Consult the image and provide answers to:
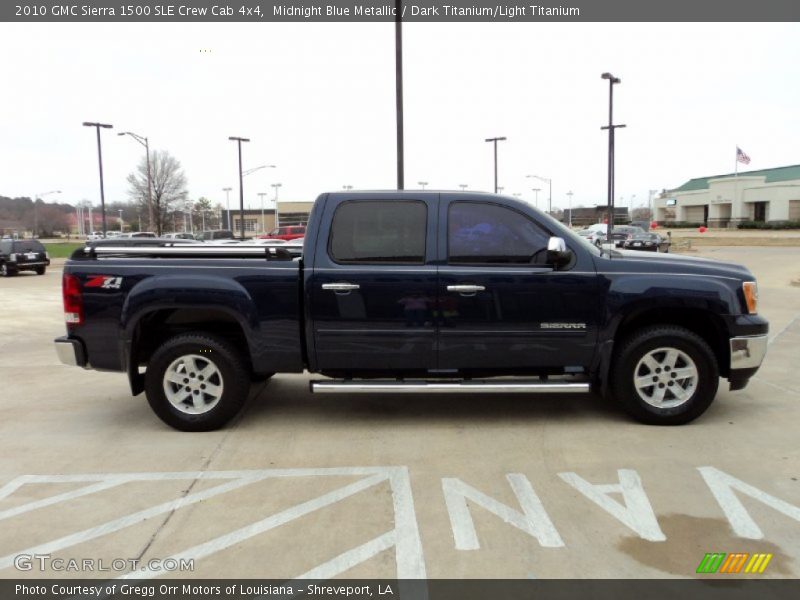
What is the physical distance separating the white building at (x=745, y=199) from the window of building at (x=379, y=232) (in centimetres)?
7595

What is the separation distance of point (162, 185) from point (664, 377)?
225 feet

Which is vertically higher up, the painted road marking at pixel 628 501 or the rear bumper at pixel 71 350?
the rear bumper at pixel 71 350

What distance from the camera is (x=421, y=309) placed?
501cm

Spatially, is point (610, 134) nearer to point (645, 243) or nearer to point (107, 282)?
point (645, 243)

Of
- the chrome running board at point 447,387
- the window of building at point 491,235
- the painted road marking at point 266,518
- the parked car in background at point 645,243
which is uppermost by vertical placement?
the window of building at point 491,235

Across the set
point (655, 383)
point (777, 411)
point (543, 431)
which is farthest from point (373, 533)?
point (777, 411)

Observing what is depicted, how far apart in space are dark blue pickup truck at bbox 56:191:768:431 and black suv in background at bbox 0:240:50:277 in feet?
78.4

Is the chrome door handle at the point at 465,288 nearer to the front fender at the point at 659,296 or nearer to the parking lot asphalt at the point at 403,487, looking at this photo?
the front fender at the point at 659,296

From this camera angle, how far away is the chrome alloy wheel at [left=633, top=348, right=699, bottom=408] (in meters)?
5.14

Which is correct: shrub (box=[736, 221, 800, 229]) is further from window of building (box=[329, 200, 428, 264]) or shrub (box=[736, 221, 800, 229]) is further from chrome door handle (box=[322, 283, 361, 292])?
chrome door handle (box=[322, 283, 361, 292])

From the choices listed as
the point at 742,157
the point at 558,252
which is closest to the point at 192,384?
the point at 558,252

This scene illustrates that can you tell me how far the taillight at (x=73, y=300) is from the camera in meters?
5.09
